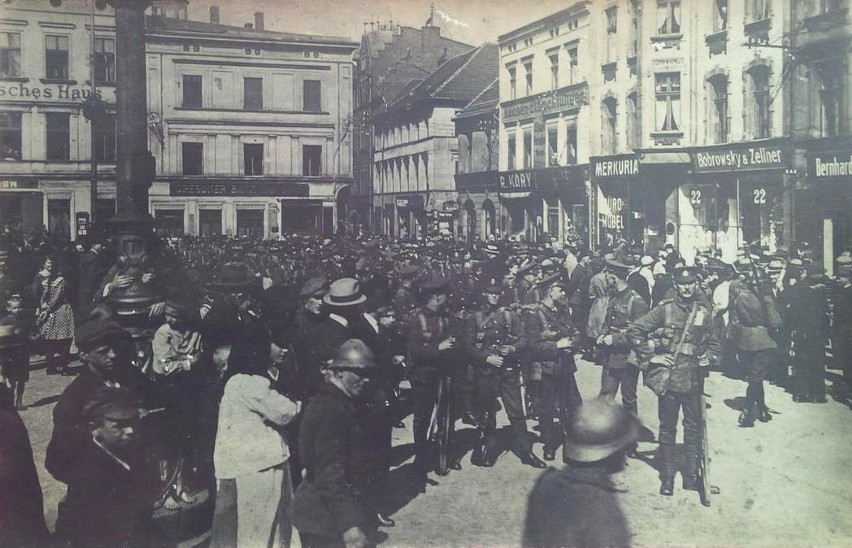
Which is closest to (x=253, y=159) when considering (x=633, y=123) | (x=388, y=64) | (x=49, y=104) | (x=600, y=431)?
(x=49, y=104)

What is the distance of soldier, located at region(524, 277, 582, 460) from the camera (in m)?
6.23

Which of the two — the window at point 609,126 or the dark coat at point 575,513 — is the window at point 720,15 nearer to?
the window at point 609,126

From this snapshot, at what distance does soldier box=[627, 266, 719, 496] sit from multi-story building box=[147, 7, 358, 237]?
9.69 meters

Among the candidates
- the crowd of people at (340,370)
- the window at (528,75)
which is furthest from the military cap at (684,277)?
the window at (528,75)

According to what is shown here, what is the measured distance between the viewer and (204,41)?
1248 cm

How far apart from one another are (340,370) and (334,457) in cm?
44

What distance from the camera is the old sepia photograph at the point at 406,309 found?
11.7ft

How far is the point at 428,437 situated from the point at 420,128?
2700 cm

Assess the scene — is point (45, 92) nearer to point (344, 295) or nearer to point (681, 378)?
point (344, 295)

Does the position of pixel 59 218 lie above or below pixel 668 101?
below

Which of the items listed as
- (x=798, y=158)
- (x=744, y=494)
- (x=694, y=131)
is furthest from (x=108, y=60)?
(x=798, y=158)

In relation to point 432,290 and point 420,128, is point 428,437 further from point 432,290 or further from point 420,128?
point 420,128

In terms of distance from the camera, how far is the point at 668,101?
15734 millimetres

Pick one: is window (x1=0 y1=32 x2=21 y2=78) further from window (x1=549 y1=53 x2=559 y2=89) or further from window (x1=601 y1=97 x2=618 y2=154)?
window (x1=601 y1=97 x2=618 y2=154)
